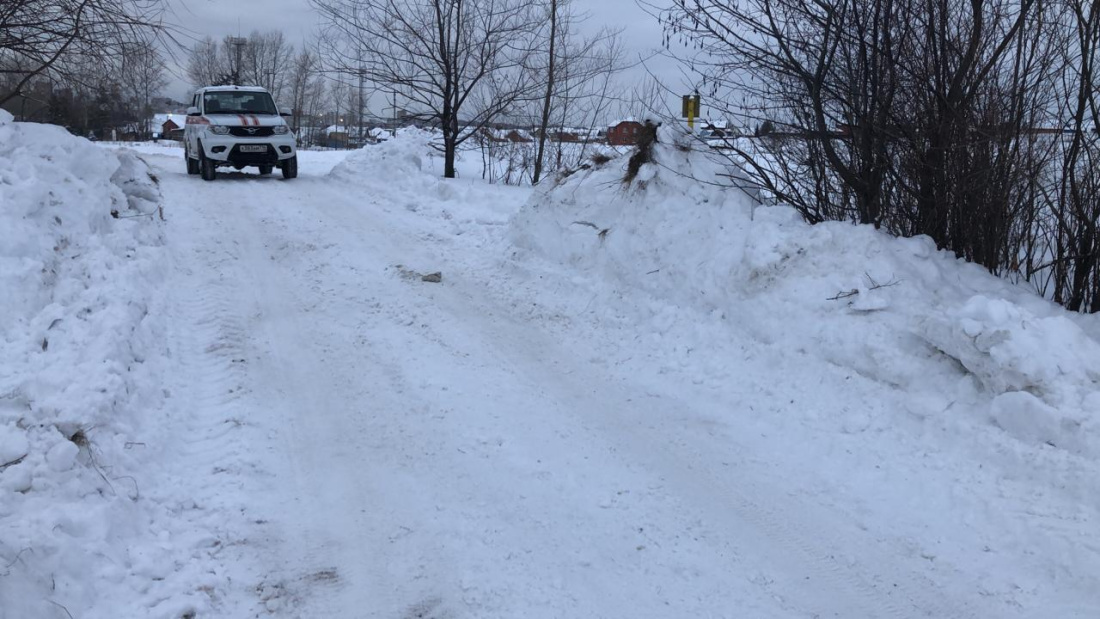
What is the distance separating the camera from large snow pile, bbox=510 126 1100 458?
16.1 feet

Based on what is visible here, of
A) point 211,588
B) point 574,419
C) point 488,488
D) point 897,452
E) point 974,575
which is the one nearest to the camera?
point 211,588

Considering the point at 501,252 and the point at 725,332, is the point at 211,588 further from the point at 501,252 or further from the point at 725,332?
the point at 501,252

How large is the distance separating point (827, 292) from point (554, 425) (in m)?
2.67

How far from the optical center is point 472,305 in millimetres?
7797

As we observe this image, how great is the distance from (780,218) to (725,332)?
4.76ft

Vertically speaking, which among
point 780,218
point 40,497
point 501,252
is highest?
point 780,218

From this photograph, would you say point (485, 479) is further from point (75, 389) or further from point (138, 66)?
point (138, 66)

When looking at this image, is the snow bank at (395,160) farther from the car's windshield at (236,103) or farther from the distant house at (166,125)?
the distant house at (166,125)

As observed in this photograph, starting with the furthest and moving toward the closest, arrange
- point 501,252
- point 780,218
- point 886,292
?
1. point 501,252
2. point 780,218
3. point 886,292

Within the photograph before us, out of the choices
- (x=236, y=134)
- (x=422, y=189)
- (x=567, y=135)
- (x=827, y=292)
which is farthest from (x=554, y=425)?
(x=567, y=135)

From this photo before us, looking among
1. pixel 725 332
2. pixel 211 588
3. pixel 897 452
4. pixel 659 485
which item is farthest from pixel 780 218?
pixel 211 588

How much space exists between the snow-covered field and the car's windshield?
8.06 metres

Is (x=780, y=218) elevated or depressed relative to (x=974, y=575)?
elevated

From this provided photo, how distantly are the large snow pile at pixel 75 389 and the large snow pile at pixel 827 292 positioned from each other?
4.17 meters
